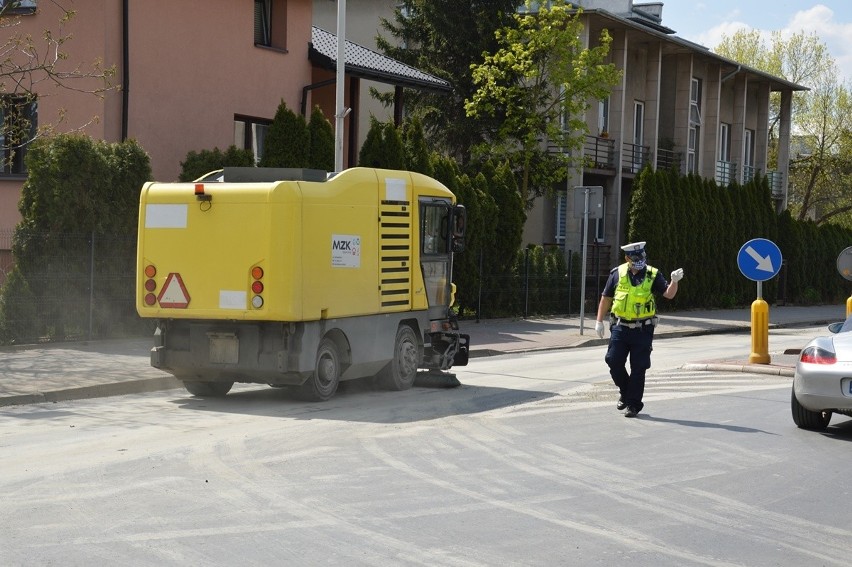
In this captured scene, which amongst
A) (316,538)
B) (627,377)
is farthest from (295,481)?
(627,377)

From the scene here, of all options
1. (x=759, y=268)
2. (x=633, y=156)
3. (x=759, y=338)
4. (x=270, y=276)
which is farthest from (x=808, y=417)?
(x=633, y=156)

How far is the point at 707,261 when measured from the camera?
131 feet

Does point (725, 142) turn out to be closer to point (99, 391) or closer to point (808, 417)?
point (808, 417)

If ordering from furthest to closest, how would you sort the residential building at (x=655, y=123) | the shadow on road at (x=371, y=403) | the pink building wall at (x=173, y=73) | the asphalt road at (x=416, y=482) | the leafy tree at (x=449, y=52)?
the residential building at (x=655, y=123)
the leafy tree at (x=449, y=52)
the pink building wall at (x=173, y=73)
the shadow on road at (x=371, y=403)
the asphalt road at (x=416, y=482)

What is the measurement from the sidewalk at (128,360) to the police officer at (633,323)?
218 inches

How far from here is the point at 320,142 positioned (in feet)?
80.0

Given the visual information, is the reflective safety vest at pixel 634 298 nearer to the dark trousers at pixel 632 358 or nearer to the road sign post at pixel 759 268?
the dark trousers at pixel 632 358

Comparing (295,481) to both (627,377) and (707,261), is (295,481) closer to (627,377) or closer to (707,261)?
(627,377)

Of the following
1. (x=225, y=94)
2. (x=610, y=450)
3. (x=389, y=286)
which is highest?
(x=225, y=94)

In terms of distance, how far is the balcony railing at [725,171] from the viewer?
49812 mm

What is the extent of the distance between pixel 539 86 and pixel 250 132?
977cm

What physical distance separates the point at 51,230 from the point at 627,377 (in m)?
9.91

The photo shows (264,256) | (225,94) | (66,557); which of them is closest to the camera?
(66,557)

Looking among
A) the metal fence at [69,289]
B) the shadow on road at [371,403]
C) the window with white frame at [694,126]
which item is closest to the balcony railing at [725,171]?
the window with white frame at [694,126]
